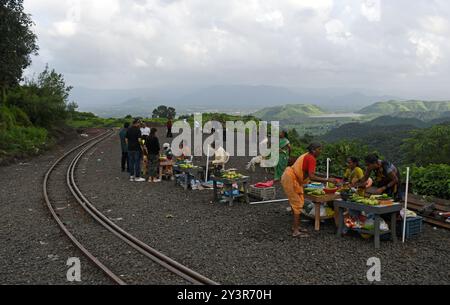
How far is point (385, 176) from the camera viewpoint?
7.88 m

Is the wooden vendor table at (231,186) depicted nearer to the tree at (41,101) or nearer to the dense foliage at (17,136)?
the dense foliage at (17,136)

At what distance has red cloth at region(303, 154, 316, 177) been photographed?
7.64 m

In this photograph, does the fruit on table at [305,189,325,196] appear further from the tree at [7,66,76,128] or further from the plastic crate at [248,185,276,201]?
the tree at [7,66,76,128]

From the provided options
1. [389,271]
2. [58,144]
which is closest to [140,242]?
[389,271]

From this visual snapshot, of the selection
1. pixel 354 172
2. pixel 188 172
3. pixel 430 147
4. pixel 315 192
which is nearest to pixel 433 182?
pixel 354 172

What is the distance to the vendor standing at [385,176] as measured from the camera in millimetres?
7689

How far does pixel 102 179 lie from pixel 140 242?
796 cm

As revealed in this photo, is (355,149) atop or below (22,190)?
atop

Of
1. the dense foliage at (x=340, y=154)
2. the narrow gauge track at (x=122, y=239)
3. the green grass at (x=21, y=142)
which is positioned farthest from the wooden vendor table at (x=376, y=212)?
the green grass at (x=21, y=142)

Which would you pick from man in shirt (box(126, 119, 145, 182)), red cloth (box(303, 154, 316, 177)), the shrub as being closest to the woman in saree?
red cloth (box(303, 154, 316, 177))

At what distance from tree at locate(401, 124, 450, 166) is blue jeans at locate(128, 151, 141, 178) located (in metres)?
18.3

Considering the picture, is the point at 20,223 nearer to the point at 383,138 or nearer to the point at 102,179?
the point at 102,179

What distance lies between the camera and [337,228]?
8023mm
